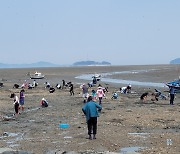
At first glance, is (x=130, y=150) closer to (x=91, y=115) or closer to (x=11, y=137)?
(x=91, y=115)

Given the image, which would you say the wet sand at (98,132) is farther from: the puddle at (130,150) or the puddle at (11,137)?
the puddle at (130,150)

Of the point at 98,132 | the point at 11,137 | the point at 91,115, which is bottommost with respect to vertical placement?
the point at 11,137

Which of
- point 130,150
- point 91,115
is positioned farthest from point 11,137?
point 130,150

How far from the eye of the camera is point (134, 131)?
1862cm

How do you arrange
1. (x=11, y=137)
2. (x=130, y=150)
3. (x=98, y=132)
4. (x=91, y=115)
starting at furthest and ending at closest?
(x=98, y=132) < (x=11, y=137) < (x=91, y=115) < (x=130, y=150)

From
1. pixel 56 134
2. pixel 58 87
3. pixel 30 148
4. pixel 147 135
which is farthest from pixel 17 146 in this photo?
pixel 58 87

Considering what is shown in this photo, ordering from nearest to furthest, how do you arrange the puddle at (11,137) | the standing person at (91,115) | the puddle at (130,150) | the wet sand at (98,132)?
the puddle at (130,150) < the wet sand at (98,132) < the puddle at (11,137) < the standing person at (91,115)

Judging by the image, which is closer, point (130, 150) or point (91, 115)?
point (130, 150)

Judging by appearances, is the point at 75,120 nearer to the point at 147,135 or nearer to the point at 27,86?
the point at 147,135

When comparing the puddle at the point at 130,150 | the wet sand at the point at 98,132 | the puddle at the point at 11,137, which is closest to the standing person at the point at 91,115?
the wet sand at the point at 98,132

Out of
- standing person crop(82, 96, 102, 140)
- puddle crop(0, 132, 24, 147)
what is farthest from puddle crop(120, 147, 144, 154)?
puddle crop(0, 132, 24, 147)

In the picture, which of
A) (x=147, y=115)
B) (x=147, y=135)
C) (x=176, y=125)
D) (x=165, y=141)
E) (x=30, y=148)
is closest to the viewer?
(x=30, y=148)

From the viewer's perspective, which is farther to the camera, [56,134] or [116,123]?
[116,123]

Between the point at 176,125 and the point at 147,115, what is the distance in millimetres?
3727
